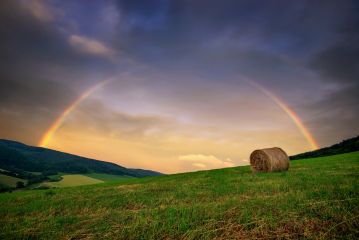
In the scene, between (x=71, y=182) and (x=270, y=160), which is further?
(x=71, y=182)

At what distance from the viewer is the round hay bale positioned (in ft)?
55.2

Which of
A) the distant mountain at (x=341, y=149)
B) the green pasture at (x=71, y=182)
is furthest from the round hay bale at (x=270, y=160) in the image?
the green pasture at (x=71, y=182)

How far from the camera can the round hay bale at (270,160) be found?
55.2 feet

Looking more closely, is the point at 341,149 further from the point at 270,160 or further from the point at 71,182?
the point at 71,182

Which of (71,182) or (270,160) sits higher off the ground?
(270,160)

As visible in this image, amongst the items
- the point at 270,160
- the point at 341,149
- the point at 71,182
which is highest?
the point at 270,160

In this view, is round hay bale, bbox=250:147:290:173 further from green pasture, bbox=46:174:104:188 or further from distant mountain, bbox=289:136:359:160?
green pasture, bbox=46:174:104:188

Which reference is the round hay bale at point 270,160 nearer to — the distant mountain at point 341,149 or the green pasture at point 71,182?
the distant mountain at point 341,149

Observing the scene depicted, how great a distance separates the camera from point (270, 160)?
1689cm

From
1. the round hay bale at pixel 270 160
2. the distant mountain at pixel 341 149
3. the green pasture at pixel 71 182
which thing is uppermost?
the round hay bale at pixel 270 160

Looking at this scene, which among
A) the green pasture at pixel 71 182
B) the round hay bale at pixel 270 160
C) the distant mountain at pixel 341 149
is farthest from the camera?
the green pasture at pixel 71 182

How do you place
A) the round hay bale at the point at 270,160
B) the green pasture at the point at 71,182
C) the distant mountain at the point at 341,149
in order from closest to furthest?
the round hay bale at the point at 270,160 < the distant mountain at the point at 341,149 < the green pasture at the point at 71,182

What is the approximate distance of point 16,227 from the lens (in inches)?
194

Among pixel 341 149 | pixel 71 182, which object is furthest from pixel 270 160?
pixel 71 182
